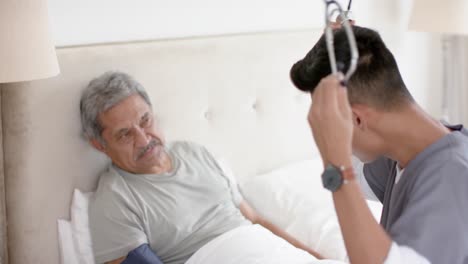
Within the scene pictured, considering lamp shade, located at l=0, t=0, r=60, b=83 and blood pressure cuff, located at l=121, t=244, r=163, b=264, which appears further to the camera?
blood pressure cuff, located at l=121, t=244, r=163, b=264

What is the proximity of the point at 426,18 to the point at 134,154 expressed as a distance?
1.47 meters

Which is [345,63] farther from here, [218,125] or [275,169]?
[275,169]

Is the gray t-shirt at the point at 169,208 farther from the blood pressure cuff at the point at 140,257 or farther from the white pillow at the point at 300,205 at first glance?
the white pillow at the point at 300,205

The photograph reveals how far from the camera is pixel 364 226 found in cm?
108

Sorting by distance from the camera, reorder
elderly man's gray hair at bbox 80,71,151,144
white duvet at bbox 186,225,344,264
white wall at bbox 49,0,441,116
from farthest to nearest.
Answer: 1. white wall at bbox 49,0,441,116
2. elderly man's gray hair at bbox 80,71,151,144
3. white duvet at bbox 186,225,344,264

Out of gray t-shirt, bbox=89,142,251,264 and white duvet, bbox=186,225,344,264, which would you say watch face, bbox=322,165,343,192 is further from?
gray t-shirt, bbox=89,142,251,264

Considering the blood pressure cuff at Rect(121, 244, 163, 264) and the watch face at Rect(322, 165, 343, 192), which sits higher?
the watch face at Rect(322, 165, 343, 192)

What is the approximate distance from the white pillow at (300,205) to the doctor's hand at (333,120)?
0.94 m

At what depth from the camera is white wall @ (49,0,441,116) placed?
2.01 metres

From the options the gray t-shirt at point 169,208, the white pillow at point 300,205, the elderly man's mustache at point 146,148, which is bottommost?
the white pillow at point 300,205

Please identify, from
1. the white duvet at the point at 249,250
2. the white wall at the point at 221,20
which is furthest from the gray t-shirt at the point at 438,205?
the white wall at the point at 221,20

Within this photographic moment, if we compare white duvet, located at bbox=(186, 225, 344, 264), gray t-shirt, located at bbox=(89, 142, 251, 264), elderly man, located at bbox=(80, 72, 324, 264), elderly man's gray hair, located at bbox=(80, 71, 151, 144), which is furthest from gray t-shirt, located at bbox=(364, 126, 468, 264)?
elderly man's gray hair, located at bbox=(80, 71, 151, 144)

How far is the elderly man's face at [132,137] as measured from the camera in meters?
1.92

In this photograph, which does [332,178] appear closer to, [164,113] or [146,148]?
[146,148]
